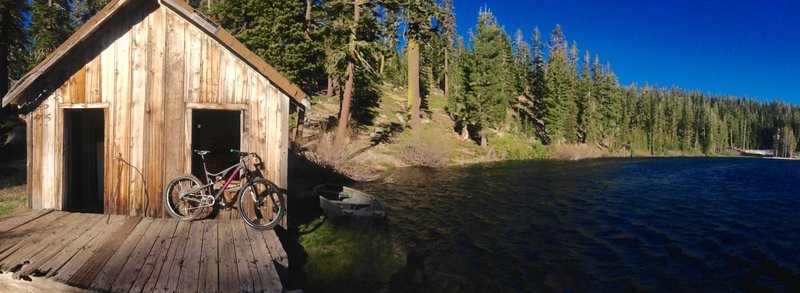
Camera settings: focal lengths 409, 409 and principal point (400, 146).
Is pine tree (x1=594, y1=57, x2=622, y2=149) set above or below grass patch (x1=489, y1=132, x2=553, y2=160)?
above

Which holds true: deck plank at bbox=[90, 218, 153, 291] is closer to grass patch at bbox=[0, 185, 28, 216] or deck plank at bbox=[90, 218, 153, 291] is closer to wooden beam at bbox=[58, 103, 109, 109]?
wooden beam at bbox=[58, 103, 109, 109]

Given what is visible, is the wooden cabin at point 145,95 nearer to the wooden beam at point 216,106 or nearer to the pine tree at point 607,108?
the wooden beam at point 216,106

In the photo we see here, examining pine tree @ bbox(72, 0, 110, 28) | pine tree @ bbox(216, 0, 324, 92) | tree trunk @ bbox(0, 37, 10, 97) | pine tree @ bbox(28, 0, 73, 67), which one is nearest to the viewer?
tree trunk @ bbox(0, 37, 10, 97)

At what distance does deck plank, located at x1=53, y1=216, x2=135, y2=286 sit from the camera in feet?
19.9

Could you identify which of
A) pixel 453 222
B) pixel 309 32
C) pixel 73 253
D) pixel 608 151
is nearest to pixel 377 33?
pixel 309 32

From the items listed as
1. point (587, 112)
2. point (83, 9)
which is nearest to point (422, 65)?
point (587, 112)

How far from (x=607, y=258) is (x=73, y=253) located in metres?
12.6

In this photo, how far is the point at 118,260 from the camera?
264 inches

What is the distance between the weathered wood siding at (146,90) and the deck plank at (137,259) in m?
1.36

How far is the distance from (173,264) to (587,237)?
12601 millimetres

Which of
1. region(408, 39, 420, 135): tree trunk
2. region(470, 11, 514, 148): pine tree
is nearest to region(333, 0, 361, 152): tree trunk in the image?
region(408, 39, 420, 135): tree trunk

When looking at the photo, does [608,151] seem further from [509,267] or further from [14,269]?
[14,269]

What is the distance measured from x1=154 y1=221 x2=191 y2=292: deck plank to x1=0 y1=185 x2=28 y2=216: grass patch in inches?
267

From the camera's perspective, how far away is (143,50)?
31.2 ft
